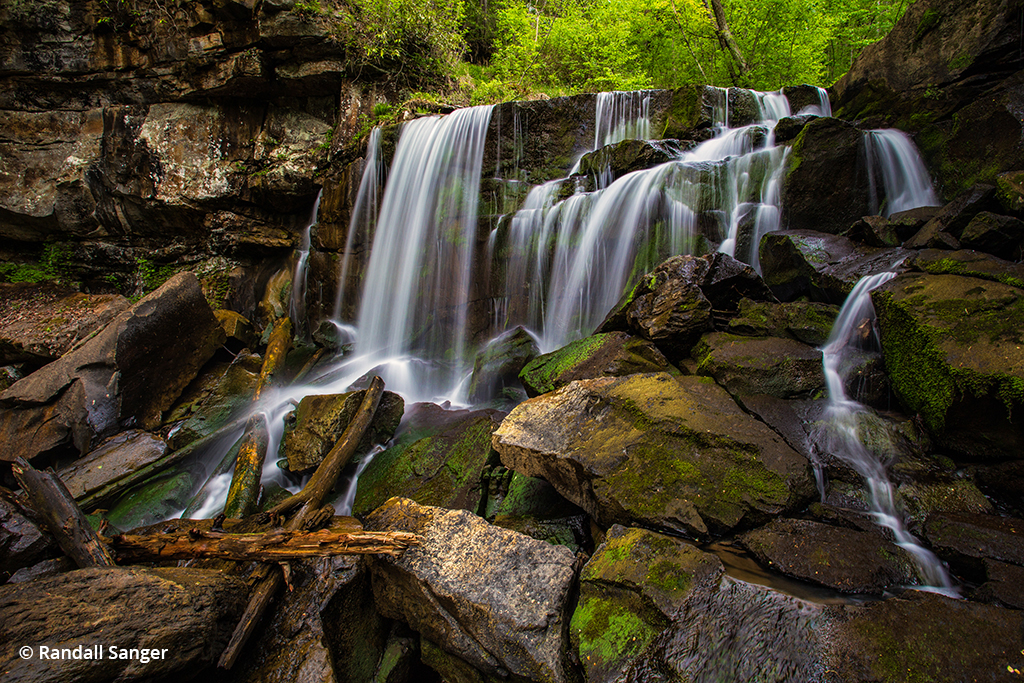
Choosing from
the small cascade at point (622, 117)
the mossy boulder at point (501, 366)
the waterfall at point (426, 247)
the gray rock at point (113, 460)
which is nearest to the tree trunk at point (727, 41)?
the small cascade at point (622, 117)

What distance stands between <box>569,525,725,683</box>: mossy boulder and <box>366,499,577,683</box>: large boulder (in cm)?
15

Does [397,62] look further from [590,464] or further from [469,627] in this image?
[469,627]

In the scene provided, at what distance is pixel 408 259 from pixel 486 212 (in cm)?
182

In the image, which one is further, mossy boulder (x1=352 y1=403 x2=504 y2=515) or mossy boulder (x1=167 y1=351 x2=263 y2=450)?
mossy boulder (x1=167 y1=351 x2=263 y2=450)

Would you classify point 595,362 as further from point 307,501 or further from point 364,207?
point 364,207

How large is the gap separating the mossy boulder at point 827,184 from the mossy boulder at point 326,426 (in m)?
5.67

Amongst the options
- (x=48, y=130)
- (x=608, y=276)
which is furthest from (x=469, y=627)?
(x=48, y=130)

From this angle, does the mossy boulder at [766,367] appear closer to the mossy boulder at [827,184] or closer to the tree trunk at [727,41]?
the mossy boulder at [827,184]

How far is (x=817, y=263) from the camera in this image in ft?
14.3

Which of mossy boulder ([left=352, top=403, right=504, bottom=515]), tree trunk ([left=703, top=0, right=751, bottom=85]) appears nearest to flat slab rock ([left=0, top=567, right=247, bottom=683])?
mossy boulder ([left=352, top=403, right=504, bottom=515])

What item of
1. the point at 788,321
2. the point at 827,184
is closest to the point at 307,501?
the point at 788,321

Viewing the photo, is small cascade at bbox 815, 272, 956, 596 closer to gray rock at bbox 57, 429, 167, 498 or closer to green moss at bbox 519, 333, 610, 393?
green moss at bbox 519, 333, 610, 393

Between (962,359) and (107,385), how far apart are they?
29.0 feet

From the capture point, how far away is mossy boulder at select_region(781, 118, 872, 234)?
5426 millimetres
